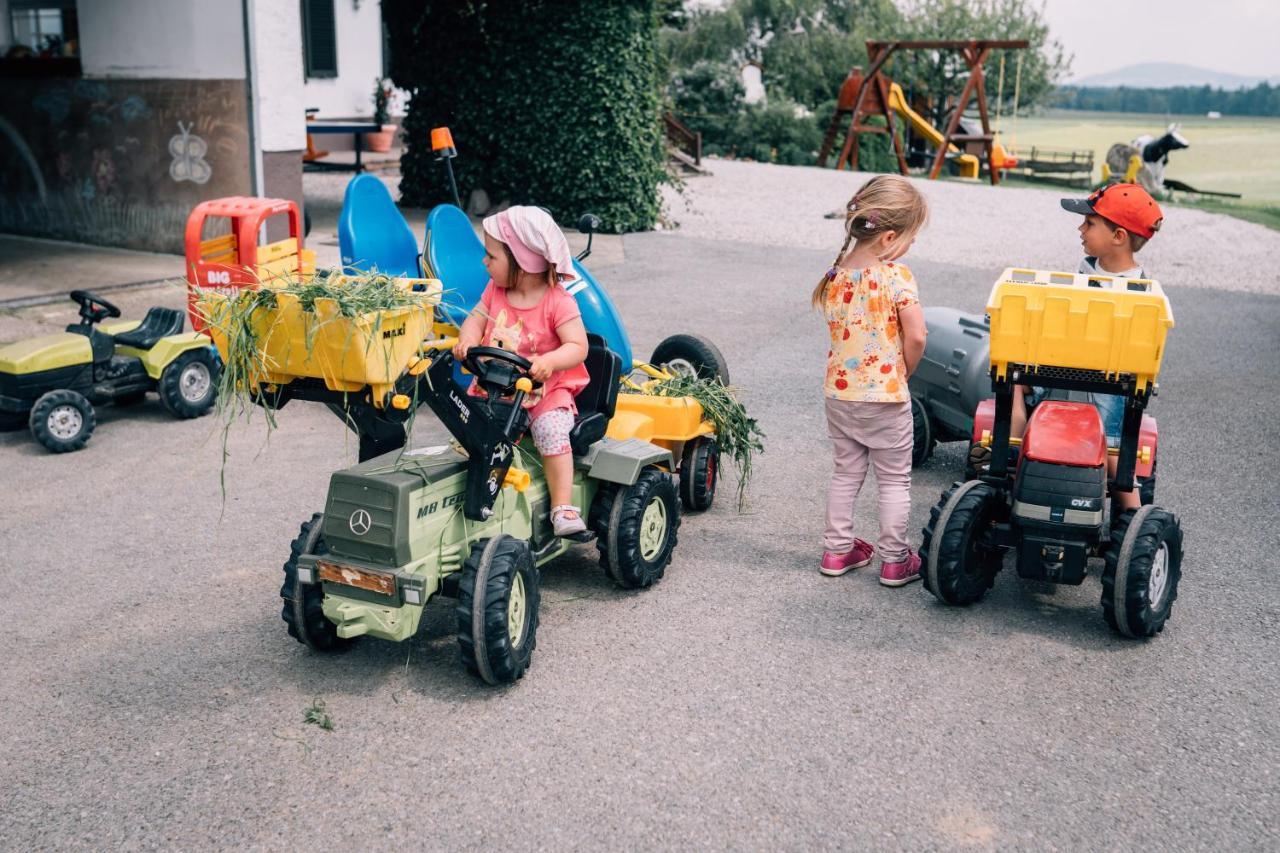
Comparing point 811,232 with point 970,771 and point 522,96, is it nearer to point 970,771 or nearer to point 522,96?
point 522,96

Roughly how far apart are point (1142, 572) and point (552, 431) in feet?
6.77

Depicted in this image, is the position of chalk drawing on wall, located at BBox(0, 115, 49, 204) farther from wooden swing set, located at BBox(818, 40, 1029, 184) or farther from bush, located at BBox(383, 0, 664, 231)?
wooden swing set, located at BBox(818, 40, 1029, 184)

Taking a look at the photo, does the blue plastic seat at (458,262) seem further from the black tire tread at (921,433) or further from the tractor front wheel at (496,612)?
the tractor front wheel at (496,612)

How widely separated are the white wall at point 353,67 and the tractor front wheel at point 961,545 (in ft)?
65.0

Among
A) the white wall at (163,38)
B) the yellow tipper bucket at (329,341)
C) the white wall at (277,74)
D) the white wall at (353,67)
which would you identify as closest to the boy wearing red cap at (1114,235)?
the yellow tipper bucket at (329,341)

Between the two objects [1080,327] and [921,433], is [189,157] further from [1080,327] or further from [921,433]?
[1080,327]

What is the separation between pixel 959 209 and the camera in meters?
19.0

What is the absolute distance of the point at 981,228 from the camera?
17172mm

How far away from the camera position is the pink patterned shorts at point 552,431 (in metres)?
4.18

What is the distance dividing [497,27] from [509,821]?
13.1 meters

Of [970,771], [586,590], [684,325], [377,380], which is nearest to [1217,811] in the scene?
[970,771]

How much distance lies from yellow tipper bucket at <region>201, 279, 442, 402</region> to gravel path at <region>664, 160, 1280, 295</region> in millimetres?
9303

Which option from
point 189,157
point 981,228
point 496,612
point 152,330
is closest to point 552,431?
point 496,612

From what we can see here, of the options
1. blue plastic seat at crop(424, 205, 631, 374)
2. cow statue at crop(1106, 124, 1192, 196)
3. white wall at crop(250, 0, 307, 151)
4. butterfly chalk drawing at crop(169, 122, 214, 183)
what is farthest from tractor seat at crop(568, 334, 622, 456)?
cow statue at crop(1106, 124, 1192, 196)
